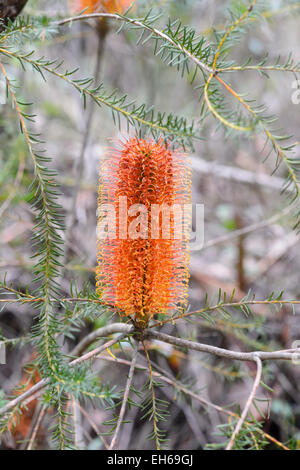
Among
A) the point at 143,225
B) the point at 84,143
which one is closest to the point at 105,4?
the point at 84,143

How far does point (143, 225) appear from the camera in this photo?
57 cm

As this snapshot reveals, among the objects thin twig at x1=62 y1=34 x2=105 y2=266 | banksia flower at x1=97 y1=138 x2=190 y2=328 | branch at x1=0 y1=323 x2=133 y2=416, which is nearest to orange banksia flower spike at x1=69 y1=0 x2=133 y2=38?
thin twig at x1=62 y1=34 x2=105 y2=266

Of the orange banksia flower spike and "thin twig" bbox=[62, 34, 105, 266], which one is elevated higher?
the orange banksia flower spike

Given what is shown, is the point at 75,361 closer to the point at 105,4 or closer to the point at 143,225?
the point at 143,225

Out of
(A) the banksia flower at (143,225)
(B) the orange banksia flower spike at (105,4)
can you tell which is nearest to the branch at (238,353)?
(A) the banksia flower at (143,225)

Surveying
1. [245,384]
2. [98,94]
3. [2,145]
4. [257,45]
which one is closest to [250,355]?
[98,94]

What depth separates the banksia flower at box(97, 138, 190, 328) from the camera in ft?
1.86

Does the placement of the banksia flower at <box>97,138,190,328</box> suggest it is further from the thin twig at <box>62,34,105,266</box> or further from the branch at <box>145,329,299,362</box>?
the thin twig at <box>62,34,105,266</box>

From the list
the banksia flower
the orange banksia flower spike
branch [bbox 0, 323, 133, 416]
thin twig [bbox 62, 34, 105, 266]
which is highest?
the orange banksia flower spike

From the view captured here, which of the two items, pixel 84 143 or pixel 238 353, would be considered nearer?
pixel 238 353

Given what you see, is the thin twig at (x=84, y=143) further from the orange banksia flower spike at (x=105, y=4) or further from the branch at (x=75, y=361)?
the branch at (x=75, y=361)

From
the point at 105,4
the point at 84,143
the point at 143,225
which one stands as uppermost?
the point at 105,4

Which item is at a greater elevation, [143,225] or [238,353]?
[143,225]
